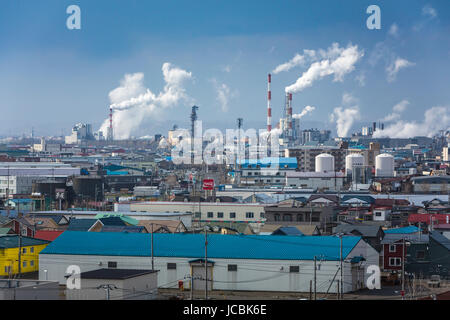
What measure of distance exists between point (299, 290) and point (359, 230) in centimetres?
285

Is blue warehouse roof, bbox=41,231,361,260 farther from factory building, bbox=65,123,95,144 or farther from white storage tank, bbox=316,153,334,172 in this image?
factory building, bbox=65,123,95,144

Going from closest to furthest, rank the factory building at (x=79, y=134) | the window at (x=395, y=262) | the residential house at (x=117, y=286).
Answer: the residential house at (x=117, y=286), the window at (x=395, y=262), the factory building at (x=79, y=134)

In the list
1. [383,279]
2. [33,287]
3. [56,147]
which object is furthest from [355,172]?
[56,147]

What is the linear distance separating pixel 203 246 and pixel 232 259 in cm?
47

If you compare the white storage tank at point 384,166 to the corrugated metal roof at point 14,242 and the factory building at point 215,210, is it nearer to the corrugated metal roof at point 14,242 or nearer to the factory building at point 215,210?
the factory building at point 215,210

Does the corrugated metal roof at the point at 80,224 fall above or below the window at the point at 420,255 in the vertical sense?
above

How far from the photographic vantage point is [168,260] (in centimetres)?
823

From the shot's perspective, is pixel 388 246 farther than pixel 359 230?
No

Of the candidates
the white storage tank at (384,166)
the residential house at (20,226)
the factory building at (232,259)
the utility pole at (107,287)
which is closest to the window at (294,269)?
the factory building at (232,259)

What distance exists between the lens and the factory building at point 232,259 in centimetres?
791

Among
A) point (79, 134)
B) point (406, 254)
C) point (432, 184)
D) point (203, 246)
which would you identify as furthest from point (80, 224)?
point (79, 134)

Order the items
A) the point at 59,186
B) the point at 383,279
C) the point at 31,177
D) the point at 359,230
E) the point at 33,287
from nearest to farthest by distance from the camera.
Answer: the point at 33,287 < the point at 383,279 < the point at 359,230 < the point at 59,186 < the point at 31,177
